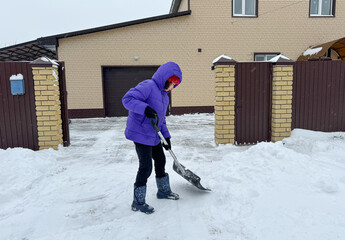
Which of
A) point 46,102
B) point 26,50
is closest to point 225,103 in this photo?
point 46,102

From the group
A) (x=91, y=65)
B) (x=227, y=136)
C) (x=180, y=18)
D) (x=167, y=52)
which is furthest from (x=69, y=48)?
(x=227, y=136)

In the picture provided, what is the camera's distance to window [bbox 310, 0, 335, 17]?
11812mm

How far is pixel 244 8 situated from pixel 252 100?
784 centimetres

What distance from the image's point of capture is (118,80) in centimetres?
1147

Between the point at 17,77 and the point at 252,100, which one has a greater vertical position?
the point at 17,77

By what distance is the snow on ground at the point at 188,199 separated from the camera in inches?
91.4

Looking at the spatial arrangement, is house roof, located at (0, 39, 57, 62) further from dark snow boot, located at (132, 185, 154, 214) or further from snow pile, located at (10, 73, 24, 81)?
dark snow boot, located at (132, 185, 154, 214)

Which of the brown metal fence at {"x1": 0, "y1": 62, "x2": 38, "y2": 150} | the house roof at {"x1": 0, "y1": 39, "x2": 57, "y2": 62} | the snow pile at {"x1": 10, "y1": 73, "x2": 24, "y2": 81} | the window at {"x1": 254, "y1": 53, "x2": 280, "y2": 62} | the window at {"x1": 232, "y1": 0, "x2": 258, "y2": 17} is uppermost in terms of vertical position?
the window at {"x1": 232, "y1": 0, "x2": 258, "y2": 17}

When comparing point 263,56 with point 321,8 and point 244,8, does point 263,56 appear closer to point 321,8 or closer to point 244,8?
point 244,8

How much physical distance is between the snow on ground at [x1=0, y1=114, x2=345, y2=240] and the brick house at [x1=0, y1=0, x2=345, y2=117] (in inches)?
276

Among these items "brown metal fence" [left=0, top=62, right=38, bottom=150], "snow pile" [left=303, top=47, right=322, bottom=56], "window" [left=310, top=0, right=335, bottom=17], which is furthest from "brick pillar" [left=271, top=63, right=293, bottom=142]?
"window" [left=310, top=0, right=335, bottom=17]

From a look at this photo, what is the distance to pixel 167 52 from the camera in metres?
11.3

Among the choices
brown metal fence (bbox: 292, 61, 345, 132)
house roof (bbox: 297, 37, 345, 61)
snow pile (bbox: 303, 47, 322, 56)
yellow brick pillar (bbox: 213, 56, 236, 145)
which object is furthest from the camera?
snow pile (bbox: 303, 47, 322, 56)

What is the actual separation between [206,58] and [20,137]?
8548 millimetres
